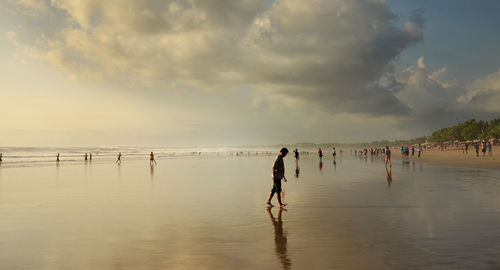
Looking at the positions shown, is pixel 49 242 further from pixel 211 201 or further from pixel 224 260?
pixel 211 201

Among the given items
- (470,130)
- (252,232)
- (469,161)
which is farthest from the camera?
(470,130)

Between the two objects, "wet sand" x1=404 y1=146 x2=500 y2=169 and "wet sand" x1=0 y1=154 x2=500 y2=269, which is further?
"wet sand" x1=404 y1=146 x2=500 y2=169

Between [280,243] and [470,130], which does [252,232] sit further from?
[470,130]

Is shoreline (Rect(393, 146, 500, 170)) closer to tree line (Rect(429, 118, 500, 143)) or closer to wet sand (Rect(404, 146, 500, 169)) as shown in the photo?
wet sand (Rect(404, 146, 500, 169))

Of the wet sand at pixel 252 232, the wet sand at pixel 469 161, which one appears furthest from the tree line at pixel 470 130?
the wet sand at pixel 252 232

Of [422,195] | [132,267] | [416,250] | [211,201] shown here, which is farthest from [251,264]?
[422,195]

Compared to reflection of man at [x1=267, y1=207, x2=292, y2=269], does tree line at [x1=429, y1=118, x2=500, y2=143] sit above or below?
above

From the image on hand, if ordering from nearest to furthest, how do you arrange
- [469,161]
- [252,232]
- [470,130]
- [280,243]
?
[280,243] < [252,232] < [469,161] < [470,130]

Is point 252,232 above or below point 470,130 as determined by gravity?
below

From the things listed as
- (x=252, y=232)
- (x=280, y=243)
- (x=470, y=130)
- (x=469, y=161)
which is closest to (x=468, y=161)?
(x=469, y=161)

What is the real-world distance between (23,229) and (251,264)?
7447 mm

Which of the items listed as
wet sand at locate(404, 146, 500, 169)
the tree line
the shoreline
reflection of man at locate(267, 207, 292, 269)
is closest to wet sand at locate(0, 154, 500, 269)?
reflection of man at locate(267, 207, 292, 269)

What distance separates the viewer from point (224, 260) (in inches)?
260

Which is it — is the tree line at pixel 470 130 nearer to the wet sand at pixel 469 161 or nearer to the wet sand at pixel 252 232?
the wet sand at pixel 469 161
